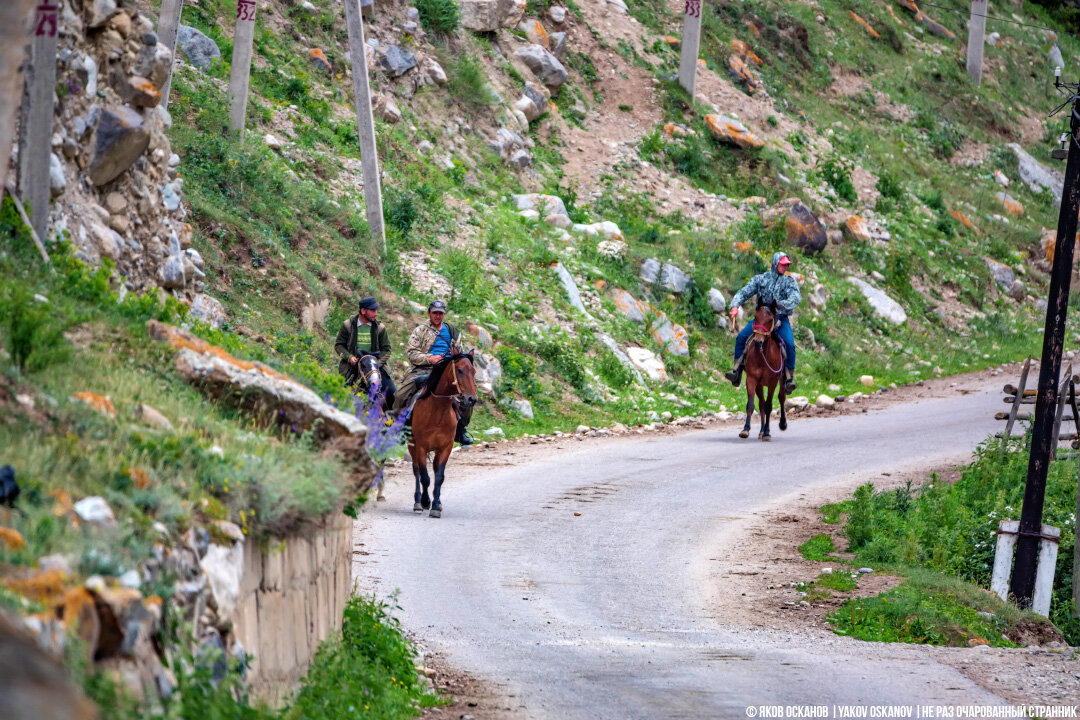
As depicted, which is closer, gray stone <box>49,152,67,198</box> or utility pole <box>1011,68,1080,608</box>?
gray stone <box>49,152,67,198</box>

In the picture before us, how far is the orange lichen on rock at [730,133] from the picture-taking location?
33969 millimetres

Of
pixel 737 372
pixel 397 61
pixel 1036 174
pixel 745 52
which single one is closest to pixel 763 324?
pixel 737 372

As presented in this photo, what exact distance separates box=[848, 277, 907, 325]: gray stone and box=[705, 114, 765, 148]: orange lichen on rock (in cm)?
556

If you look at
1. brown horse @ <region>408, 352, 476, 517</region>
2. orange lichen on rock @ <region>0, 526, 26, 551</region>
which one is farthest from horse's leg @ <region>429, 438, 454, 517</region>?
orange lichen on rock @ <region>0, 526, 26, 551</region>

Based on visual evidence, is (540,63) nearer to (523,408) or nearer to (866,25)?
(523,408)

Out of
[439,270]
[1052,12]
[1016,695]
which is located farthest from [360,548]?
[1052,12]

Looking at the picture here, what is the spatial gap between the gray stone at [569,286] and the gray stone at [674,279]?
283 centimetres

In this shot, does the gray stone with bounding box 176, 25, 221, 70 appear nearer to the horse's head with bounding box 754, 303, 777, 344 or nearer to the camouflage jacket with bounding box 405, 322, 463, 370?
the camouflage jacket with bounding box 405, 322, 463, 370

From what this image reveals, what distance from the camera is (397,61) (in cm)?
2798

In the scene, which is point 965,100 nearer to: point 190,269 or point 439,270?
point 439,270

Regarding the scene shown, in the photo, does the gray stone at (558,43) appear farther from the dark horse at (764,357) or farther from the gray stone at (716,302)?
the dark horse at (764,357)

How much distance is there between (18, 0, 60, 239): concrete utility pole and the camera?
26.7ft

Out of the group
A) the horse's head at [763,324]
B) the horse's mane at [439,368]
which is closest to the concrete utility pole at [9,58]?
the horse's mane at [439,368]

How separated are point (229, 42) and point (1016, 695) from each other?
20996mm
